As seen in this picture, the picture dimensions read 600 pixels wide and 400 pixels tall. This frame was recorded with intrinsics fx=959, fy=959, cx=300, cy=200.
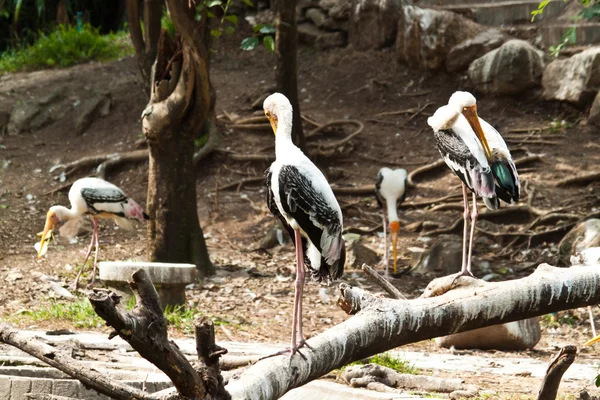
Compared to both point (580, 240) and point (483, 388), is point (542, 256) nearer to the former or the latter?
point (580, 240)

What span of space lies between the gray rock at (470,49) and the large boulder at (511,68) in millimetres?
346

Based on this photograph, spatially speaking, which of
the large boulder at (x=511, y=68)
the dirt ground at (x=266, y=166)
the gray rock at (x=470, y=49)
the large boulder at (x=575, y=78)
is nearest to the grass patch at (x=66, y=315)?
the dirt ground at (x=266, y=166)

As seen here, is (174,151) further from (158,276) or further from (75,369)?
(75,369)

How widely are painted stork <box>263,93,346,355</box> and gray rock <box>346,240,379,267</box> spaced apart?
515cm

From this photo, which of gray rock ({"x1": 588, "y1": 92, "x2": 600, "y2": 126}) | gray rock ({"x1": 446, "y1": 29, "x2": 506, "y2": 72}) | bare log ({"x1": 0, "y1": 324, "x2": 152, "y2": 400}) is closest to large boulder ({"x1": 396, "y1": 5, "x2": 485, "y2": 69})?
gray rock ({"x1": 446, "y1": 29, "x2": 506, "y2": 72})

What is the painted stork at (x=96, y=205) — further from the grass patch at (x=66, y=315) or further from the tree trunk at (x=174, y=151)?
the grass patch at (x=66, y=315)

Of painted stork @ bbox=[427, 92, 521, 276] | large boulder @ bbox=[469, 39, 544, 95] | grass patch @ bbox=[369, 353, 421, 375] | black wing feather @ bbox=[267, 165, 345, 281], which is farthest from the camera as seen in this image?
large boulder @ bbox=[469, 39, 544, 95]

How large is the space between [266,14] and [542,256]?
7.51 metres

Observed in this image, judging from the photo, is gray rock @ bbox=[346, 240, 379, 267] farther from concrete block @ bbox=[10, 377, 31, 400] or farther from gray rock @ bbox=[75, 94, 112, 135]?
gray rock @ bbox=[75, 94, 112, 135]

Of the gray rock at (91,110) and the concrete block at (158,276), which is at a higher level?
the gray rock at (91,110)

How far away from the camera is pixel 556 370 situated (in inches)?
143

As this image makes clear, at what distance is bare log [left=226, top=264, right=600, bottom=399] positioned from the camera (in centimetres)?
343

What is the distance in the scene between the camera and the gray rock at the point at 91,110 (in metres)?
14.0

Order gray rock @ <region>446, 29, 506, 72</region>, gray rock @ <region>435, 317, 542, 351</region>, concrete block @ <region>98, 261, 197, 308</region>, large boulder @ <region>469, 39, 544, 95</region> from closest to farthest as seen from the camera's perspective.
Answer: gray rock @ <region>435, 317, 542, 351</region>, concrete block @ <region>98, 261, 197, 308</region>, large boulder @ <region>469, 39, 544, 95</region>, gray rock @ <region>446, 29, 506, 72</region>
